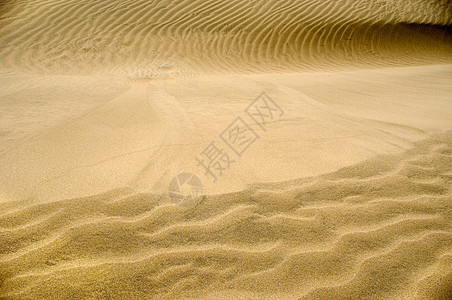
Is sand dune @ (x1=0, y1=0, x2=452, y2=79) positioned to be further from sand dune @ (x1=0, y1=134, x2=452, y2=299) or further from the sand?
sand dune @ (x1=0, y1=134, x2=452, y2=299)

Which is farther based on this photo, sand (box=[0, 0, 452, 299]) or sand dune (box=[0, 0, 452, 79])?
sand dune (box=[0, 0, 452, 79])

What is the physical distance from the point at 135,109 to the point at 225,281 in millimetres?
2779

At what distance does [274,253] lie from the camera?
1403mm

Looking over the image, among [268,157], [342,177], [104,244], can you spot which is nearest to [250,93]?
[268,157]
